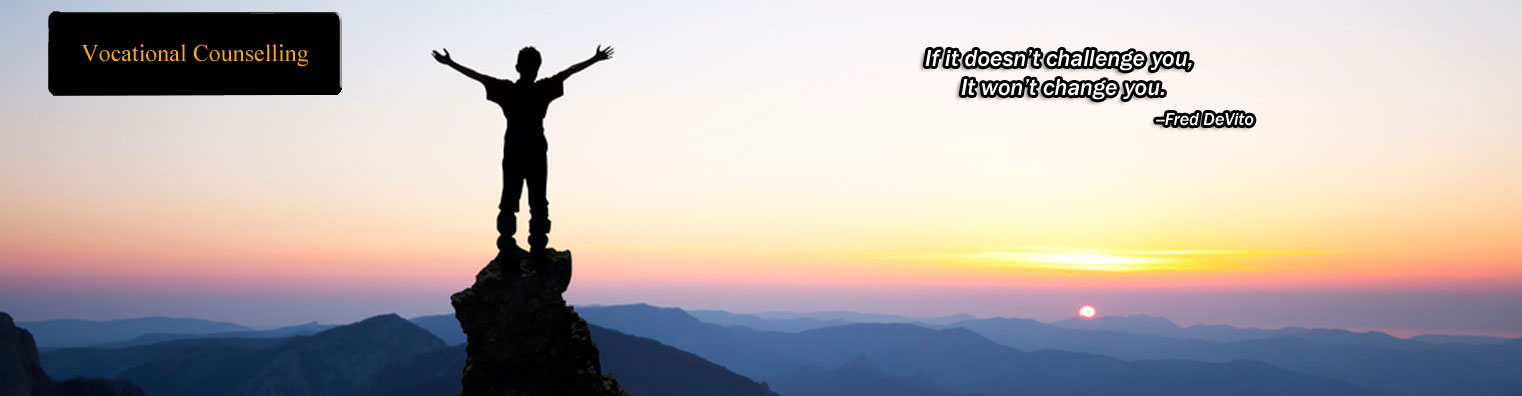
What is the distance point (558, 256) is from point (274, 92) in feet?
25.4

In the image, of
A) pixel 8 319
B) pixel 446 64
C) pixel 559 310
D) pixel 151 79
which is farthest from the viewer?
pixel 8 319

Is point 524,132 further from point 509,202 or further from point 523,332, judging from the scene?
point 523,332

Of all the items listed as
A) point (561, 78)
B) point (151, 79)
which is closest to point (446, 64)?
point (561, 78)

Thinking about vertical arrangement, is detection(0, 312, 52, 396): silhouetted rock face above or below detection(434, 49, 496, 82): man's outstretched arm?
below

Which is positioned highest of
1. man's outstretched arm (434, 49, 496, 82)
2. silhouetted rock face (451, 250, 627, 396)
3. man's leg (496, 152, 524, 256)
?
man's outstretched arm (434, 49, 496, 82)

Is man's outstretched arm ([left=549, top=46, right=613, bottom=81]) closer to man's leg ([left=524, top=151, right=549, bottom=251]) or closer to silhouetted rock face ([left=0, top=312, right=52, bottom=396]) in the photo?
man's leg ([left=524, top=151, right=549, bottom=251])

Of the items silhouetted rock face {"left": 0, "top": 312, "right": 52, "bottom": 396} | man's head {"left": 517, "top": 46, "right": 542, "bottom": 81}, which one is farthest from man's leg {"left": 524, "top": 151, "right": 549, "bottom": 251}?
silhouetted rock face {"left": 0, "top": 312, "right": 52, "bottom": 396}

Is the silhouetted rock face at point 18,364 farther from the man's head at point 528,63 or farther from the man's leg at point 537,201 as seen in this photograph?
the man's head at point 528,63

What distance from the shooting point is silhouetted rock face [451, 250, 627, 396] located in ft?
64.0

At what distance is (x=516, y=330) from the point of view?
64.6 feet

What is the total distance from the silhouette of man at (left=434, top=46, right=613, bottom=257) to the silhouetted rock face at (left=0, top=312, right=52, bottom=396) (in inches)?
5421

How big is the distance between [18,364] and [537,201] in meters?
145

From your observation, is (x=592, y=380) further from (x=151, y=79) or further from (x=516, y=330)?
(x=151, y=79)

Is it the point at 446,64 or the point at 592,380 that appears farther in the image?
the point at 592,380
